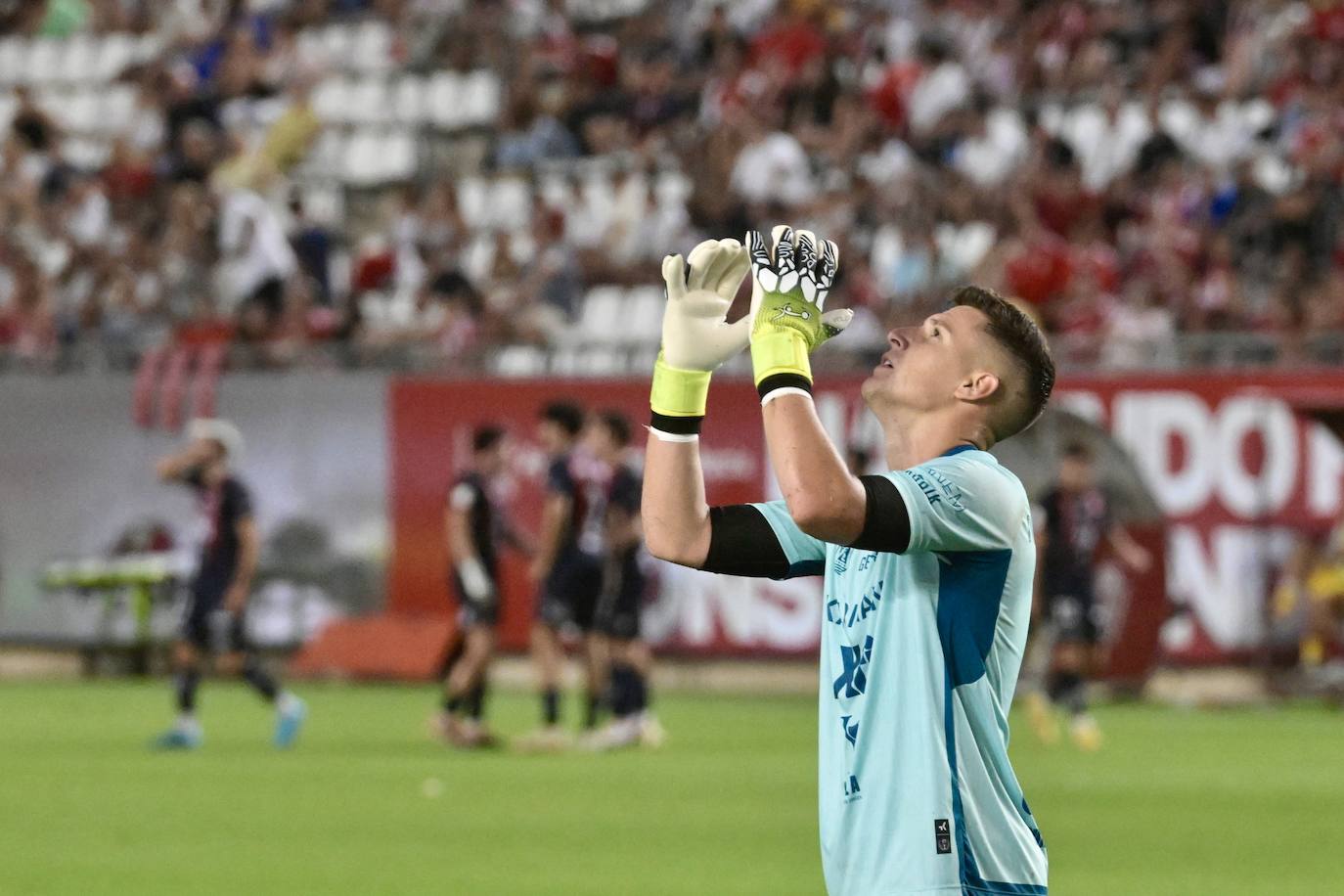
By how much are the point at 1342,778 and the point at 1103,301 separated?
7389 millimetres

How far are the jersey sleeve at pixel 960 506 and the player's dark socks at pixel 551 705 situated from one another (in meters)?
12.7

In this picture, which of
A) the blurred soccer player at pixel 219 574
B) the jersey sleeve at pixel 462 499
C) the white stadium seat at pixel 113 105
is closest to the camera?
the blurred soccer player at pixel 219 574

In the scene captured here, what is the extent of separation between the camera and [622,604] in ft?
58.4

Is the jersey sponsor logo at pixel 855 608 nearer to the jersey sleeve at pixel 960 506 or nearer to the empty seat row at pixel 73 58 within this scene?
the jersey sleeve at pixel 960 506

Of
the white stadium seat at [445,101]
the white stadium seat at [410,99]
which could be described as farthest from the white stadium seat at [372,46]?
the white stadium seat at [445,101]

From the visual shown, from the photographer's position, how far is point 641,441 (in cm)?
2292

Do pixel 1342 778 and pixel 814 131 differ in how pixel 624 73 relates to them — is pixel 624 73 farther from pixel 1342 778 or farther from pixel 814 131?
pixel 1342 778

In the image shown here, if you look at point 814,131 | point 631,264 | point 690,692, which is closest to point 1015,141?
point 814,131

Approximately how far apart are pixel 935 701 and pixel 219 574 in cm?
1358

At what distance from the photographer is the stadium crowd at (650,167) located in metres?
22.1

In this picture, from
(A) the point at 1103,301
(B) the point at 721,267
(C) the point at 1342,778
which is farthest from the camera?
(A) the point at 1103,301

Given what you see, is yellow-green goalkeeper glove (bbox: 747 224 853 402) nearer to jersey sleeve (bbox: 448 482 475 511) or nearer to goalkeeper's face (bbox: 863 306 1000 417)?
goalkeeper's face (bbox: 863 306 1000 417)

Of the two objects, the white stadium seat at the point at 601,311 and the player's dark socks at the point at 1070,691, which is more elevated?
the white stadium seat at the point at 601,311

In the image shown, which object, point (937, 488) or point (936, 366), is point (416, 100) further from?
point (937, 488)
